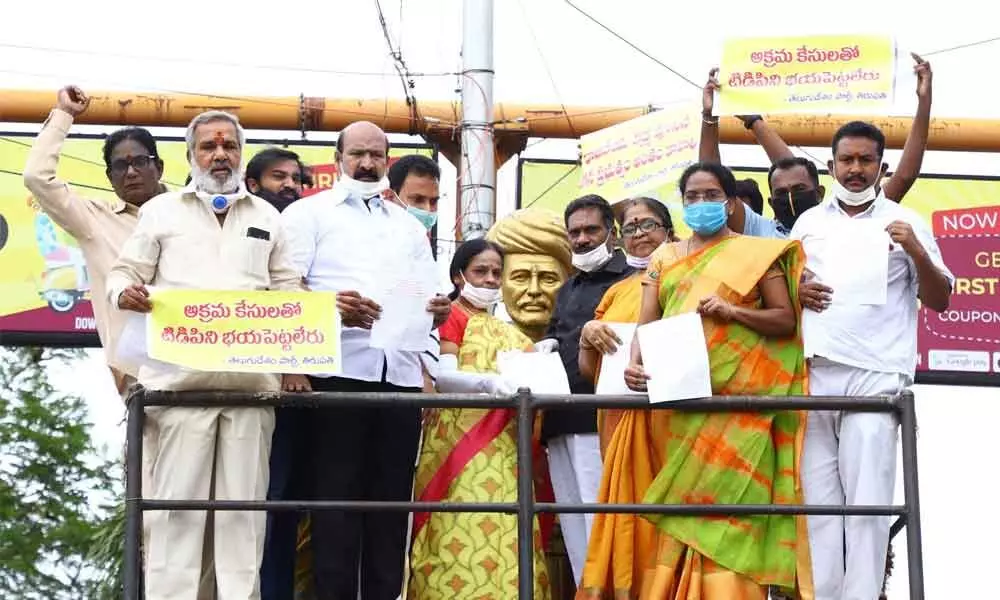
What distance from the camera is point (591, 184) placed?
9594mm

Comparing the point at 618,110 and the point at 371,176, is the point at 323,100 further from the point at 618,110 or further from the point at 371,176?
the point at 371,176

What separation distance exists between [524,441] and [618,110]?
855 centimetres

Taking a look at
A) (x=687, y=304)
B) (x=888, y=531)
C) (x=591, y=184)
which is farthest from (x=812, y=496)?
(x=591, y=184)

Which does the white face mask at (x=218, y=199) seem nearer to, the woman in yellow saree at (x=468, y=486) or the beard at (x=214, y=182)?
the beard at (x=214, y=182)

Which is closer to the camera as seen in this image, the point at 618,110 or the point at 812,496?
the point at 812,496

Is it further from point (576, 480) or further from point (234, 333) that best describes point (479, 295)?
point (234, 333)

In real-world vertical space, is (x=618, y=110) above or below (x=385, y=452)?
above

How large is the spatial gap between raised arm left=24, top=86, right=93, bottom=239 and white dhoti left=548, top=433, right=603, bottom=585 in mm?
2057

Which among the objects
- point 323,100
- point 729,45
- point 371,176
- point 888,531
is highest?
point 323,100

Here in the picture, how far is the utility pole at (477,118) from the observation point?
12148mm

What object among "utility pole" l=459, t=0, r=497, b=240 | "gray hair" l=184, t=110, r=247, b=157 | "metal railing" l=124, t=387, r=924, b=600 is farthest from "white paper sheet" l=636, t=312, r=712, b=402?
"utility pole" l=459, t=0, r=497, b=240

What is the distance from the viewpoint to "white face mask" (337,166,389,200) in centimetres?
729

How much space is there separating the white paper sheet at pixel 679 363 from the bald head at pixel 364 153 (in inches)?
55.0

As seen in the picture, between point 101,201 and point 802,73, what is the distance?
3036mm
